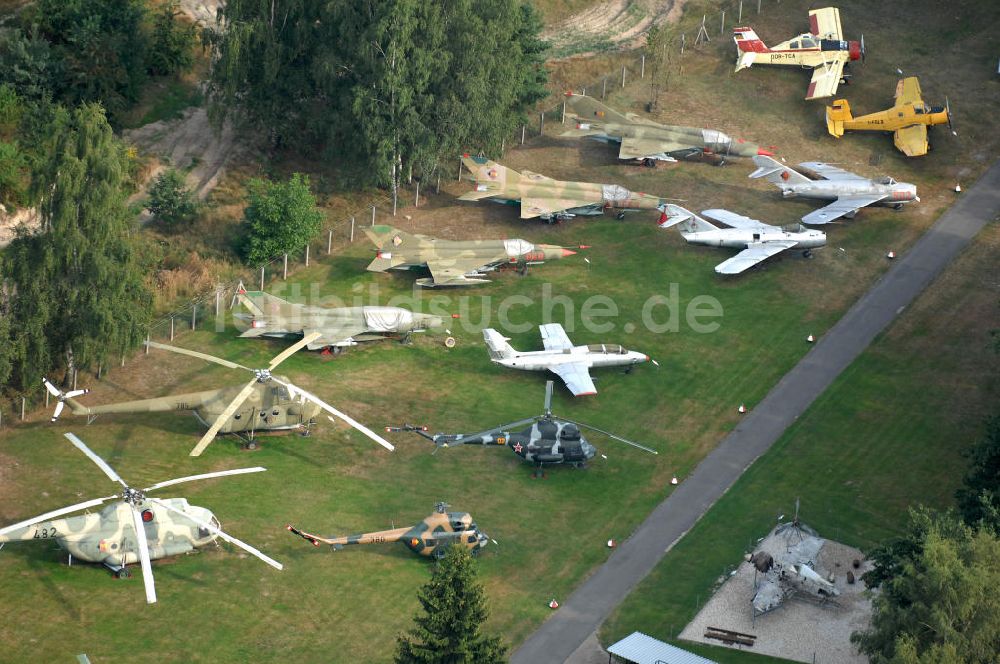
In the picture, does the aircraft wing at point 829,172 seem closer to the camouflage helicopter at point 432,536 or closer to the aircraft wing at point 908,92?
the aircraft wing at point 908,92

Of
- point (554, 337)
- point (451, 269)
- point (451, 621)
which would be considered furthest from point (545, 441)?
point (451, 621)

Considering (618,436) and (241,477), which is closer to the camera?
(241,477)

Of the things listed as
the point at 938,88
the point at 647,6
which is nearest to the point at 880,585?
the point at 938,88

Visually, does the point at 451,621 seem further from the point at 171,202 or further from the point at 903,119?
the point at 903,119

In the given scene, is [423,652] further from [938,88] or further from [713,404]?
[938,88]

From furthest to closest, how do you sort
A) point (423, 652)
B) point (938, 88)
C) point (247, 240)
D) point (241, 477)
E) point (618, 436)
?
point (938, 88), point (247, 240), point (618, 436), point (241, 477), point (423, 652)

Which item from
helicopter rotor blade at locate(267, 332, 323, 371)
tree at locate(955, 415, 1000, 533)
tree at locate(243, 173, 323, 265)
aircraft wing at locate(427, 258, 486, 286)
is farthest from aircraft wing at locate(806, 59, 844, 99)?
helicopter rotor blade at locate(267, 332, 323, 371)

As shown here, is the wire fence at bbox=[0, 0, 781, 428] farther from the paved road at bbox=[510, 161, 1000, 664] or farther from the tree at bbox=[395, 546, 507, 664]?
the tree at bbox=[395, 546, 507, 664]
